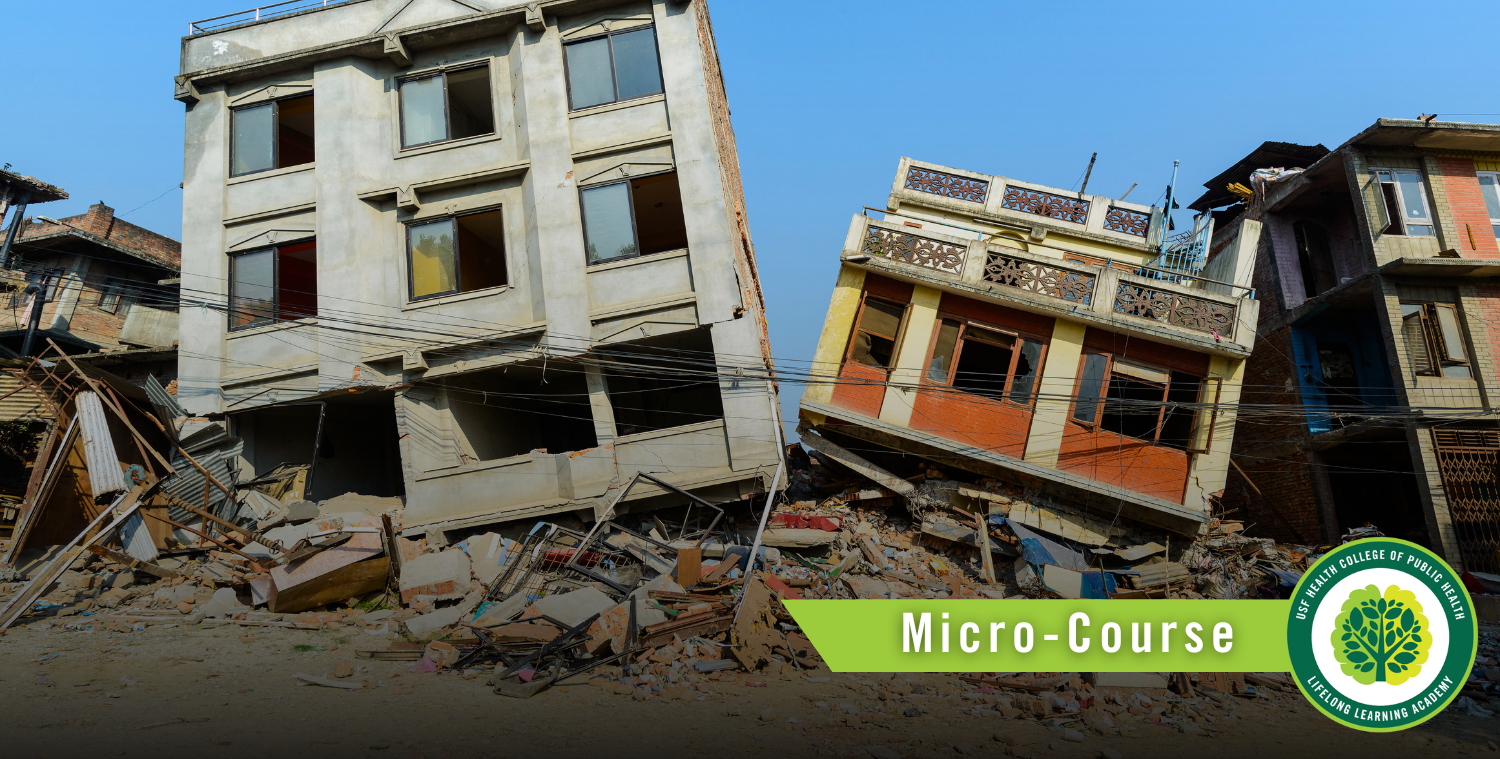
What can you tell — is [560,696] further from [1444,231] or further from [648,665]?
[1444,231]

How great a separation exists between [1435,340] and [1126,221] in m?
6.36

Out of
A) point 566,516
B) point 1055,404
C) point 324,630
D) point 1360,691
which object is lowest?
point 1360,691

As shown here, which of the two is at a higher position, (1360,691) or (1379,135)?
(1379,135)

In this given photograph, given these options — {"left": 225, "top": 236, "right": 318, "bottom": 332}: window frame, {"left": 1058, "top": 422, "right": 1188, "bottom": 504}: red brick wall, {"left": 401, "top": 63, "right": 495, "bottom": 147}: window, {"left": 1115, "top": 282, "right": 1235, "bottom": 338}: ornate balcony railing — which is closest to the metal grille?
{"left": 1115, "top": 282, "right": 1235, "bottom": 338}: ornate balcony railing

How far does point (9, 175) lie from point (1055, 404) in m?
27.1

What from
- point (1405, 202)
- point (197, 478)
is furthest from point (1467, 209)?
point (197, 478)

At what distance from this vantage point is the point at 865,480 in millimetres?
14672

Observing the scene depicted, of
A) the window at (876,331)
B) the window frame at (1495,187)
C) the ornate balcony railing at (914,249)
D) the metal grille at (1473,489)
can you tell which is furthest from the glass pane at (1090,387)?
the window frame at (1495,187)

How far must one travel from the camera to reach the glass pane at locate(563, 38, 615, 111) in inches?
583

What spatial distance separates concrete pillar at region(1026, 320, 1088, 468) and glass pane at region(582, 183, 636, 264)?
7776 millimetres

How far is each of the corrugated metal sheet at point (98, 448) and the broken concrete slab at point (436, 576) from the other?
4.47 m

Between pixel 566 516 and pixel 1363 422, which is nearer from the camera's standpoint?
pixel 566 516

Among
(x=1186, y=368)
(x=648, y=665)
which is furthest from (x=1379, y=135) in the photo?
(x=648, y=665)

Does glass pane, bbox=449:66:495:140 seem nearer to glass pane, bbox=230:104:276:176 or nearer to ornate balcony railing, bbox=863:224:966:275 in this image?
glass pane, bbox=230:104:276:176
